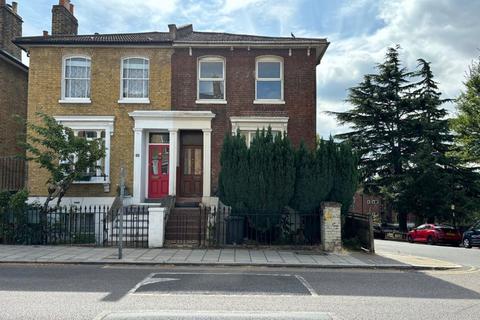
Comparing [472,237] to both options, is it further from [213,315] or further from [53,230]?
[213,315]

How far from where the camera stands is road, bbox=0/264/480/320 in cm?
679

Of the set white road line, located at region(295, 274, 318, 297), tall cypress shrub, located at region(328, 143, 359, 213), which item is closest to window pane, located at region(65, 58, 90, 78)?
tall cypress shrub, located at region(328, 143, 359, 213)

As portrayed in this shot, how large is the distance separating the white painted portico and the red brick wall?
39cm

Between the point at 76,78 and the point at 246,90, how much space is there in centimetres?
762

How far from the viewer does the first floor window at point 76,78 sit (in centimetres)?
1988

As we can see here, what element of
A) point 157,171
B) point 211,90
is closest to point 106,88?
point 157,171

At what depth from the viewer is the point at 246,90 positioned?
65.5 feet

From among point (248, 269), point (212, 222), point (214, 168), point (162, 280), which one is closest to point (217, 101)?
point (214, 168)

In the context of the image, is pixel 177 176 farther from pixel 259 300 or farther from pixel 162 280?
pixel 259 300

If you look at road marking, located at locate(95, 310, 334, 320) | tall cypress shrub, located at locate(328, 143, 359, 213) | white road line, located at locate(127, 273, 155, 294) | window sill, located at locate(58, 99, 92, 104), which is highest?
window sill, located at locate(58, 99, 92, 104)

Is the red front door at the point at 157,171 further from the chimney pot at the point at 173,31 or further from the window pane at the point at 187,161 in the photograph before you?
the chimney pot at the point at 173,31

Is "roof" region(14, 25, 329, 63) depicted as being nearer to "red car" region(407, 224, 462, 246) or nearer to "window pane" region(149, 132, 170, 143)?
"window pane" region(149, 132, 170, 143)

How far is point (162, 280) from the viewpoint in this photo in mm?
9523

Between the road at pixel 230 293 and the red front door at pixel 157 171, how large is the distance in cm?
861
